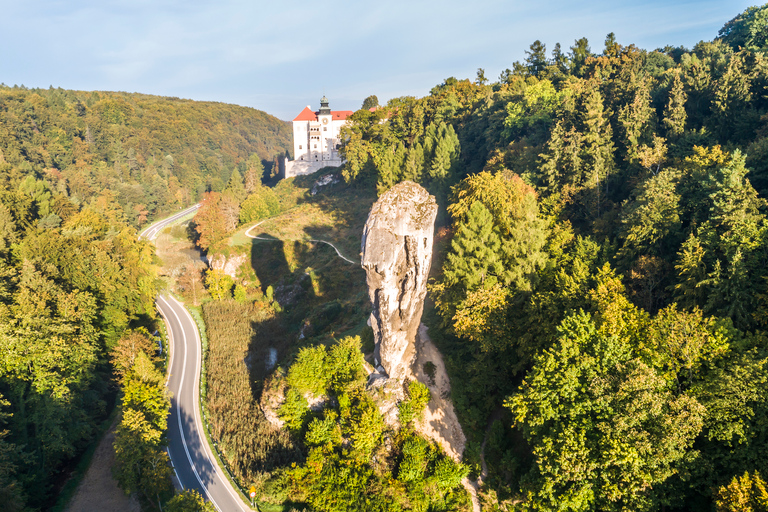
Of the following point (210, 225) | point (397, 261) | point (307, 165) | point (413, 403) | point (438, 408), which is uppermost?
point (307, 165)

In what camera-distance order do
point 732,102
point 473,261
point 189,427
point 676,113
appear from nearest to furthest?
point 473,261 → point 189,427 → point 732,102 → point 676,113

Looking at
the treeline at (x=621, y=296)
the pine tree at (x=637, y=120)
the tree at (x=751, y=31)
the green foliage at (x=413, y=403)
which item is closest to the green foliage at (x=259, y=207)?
the treeline at (x=621, y=296)

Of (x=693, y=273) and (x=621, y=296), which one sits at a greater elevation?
(x=693, y=273)

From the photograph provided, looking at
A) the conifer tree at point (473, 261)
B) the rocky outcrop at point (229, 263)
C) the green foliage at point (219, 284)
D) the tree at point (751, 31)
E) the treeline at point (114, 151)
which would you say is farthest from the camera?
the treeline at point (114, 151)

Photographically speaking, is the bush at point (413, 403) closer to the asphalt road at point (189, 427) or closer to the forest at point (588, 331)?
the forest at point (588, 331)

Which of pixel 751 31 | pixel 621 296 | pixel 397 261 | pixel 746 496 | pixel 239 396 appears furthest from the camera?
pixel 751 31

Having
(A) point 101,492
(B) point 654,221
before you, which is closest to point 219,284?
(A) point 101,492

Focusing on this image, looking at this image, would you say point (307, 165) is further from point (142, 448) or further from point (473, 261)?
point (142, 448)
